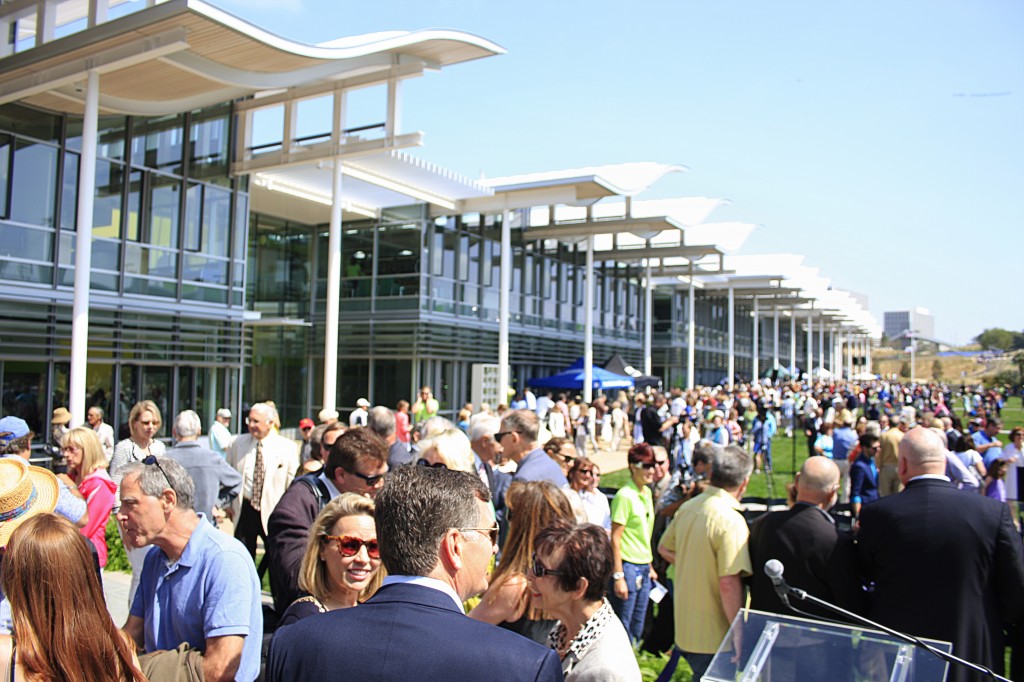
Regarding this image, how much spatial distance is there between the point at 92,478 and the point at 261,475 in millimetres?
1425

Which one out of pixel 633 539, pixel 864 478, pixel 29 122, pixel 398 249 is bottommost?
pixel 633 539

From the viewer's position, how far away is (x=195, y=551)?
3242 millimetres

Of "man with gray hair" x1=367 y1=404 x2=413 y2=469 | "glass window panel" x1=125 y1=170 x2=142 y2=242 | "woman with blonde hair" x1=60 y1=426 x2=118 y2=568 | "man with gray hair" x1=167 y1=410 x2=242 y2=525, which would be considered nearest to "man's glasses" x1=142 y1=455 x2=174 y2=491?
"woman with blonde hair" x1=60 y1=426 x2=118 y2=568

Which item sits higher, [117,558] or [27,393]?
[27,393]

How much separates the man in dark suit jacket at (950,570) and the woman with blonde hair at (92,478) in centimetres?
463

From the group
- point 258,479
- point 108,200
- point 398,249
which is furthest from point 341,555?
point 398,249

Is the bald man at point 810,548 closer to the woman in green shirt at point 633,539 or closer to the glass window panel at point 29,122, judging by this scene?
the woman in green shirt at point 633,539

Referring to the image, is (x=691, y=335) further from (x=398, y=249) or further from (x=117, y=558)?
(x=117, y=558)

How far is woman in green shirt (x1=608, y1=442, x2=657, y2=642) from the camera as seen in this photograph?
598 centimetres

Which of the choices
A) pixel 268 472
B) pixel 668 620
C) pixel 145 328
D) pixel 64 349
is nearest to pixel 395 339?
pixel 145 328

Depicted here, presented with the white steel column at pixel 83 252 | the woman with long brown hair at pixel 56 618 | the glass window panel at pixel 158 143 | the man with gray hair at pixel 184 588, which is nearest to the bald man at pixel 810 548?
the man with gray hair at pixel 184 588

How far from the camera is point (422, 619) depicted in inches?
77.9

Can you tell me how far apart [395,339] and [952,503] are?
19851 mm

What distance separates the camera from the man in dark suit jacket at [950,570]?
12.8 ft
